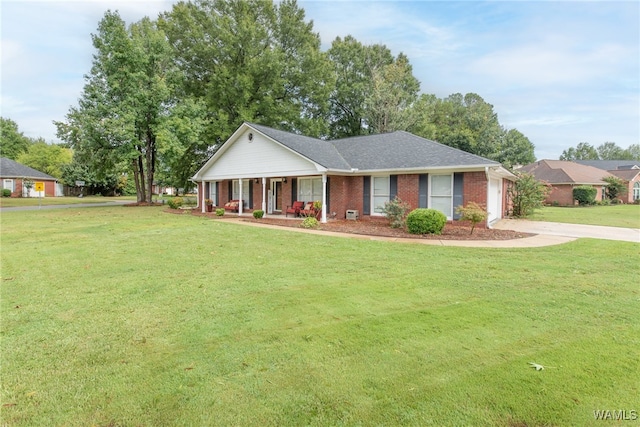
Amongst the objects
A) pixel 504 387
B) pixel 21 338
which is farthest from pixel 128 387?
pixel 504 387

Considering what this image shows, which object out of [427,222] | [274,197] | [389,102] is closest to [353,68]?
[389,102]

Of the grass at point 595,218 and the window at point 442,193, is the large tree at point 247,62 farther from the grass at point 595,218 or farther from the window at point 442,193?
the grass at point 595,218

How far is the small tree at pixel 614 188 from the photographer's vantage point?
3559 cm

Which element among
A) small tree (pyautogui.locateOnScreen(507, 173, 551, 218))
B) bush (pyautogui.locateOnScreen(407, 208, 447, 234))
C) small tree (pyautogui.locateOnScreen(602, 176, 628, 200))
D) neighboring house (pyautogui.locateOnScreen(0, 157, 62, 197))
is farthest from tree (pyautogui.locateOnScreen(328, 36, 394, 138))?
neighboring house (pyautogui.locateOnScreen(0, 157, 62, 197))

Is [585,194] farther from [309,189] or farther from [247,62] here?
[247,62]

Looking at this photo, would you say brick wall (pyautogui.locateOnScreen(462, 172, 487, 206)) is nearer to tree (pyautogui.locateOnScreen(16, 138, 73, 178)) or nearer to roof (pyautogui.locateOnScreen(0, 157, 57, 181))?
roof (pyautogui.locateOnScreen(0, 157, 57, 181))

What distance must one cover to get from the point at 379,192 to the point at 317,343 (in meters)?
13.0

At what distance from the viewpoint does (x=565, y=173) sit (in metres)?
34.1

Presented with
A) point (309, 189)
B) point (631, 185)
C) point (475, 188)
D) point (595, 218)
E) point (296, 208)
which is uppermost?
point (631, 185)

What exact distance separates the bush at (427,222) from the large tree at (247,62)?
19924mm

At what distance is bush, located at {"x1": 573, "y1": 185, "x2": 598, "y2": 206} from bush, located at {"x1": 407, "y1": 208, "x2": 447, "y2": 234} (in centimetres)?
2926

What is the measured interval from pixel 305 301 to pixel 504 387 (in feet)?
8.92

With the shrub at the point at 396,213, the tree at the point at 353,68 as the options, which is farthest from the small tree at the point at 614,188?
the shrub at the point at 396,213

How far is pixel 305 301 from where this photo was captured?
15.9ft
